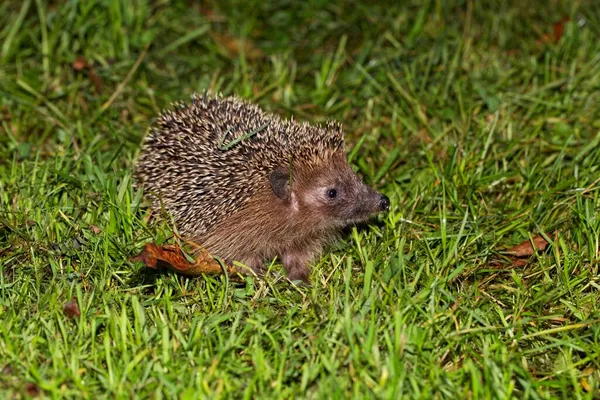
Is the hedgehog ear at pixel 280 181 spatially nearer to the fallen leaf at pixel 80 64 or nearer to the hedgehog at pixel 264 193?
the hedgehog at pixel 264 193

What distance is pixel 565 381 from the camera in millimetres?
4266

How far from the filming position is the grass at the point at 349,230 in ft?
14.0

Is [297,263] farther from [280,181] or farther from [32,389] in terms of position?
[32,389]

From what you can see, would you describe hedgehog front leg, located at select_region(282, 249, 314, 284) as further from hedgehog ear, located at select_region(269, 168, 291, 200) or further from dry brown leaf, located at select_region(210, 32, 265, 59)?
dry brown leaf, located at select_region(210, 32, 265, 59)

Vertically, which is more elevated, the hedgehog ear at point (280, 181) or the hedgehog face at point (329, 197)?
the hedgehog ear at point (280, 181)

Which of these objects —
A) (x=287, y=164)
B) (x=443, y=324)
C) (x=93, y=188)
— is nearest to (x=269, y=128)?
(x=287, y=164)

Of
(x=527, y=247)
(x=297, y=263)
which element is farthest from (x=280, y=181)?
(x=527, y=247)

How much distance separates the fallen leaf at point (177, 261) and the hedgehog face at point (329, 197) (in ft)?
2.08

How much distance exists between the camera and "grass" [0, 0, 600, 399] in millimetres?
4254

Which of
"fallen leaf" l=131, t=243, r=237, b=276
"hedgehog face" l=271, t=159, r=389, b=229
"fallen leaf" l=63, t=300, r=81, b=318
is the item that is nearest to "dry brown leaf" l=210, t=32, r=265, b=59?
"hedgehog face" l=271, t=159, r=389, b=229

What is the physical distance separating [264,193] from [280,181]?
157 mm

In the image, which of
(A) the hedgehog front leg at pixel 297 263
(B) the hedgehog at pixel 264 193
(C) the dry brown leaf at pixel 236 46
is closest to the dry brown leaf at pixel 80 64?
(C) the dry brown leaf at pixel 236 46

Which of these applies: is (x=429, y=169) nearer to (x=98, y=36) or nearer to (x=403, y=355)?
(x=403, y=355)

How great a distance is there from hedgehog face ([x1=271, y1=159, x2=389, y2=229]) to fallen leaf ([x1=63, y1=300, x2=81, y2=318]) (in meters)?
1.53
